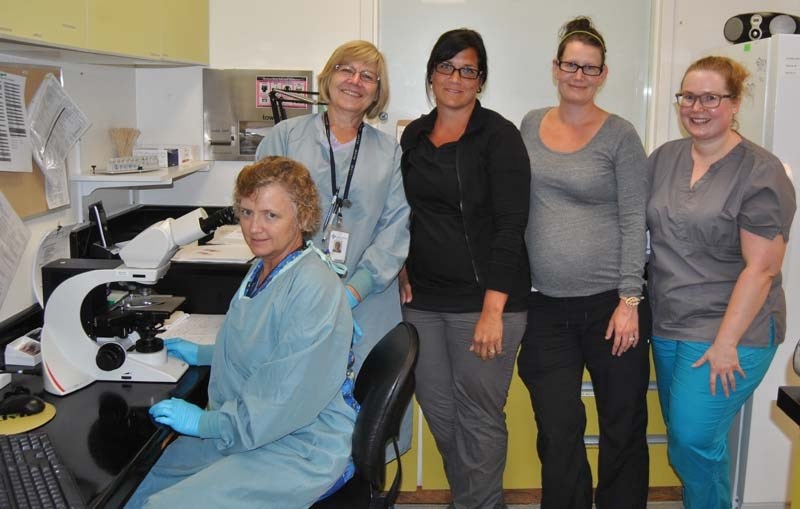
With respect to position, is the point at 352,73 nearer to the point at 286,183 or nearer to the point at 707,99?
the point at 286,183

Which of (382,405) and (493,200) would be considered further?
(493,200)

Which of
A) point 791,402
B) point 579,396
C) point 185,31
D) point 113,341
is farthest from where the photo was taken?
point 185,31

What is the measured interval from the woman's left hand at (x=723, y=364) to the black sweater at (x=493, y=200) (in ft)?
1.75

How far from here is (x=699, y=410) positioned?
2092 millimetres

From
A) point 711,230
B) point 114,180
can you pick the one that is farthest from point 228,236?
point 711,230

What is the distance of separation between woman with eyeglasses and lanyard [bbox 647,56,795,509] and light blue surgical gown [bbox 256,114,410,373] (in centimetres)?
72

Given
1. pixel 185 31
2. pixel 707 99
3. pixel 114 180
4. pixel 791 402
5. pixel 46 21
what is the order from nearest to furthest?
pixel 791 402 → pixel 46 21 → pixel 707 99 → pixel 114 180 → pixel 185 31

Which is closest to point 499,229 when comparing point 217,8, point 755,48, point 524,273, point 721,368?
point 524,273

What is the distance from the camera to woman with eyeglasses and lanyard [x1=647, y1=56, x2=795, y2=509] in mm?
1998

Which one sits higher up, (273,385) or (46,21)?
(46,21)

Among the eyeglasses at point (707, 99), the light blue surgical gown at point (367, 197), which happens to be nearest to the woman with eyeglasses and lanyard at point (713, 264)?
the eyeglasses at point (707, 99)

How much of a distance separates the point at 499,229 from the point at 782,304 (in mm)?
828

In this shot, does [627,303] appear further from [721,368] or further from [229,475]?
[229,475]

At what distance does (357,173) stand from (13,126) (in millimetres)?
949
